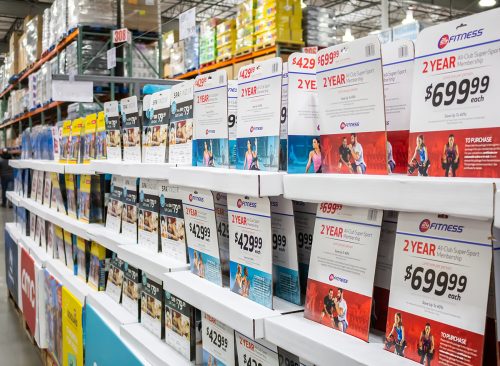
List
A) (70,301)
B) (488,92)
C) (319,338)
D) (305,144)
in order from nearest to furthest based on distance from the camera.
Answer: (488,92), (319,338), (305,144), (70,301)

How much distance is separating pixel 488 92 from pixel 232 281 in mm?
1090

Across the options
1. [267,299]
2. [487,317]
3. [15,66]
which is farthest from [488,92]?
[15,66]

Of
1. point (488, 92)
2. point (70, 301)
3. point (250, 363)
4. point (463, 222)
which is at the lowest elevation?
point (70, 301)

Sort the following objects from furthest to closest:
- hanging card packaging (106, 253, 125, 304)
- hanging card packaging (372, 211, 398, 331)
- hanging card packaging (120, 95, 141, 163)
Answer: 1. hanging card packaging (106, 253, 125, 304)
2. hanging card packaging (120, 95, 141, 163)
3. hanging card packaging (372, 211, 398, 331)

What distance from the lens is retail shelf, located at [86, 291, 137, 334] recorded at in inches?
106

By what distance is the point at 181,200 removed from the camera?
90.7 inches

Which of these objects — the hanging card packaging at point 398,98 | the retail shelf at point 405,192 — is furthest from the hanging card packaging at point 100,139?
the hanging card packaging at point 398,98

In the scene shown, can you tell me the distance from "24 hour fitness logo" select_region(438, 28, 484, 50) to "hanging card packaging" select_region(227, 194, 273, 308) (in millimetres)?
697

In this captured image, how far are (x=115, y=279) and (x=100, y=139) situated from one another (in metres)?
0.95

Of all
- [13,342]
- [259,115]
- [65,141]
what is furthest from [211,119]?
[13,342]

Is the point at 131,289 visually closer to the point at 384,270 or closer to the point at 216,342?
the point at 216,342

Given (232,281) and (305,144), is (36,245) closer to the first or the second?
(232,281)

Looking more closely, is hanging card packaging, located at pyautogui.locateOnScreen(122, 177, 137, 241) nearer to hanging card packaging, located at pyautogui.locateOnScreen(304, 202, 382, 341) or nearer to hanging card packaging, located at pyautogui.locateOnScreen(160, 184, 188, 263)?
hanging card packaging, located at pyautogui.locateOnScreen(160, 184, 188, 263)

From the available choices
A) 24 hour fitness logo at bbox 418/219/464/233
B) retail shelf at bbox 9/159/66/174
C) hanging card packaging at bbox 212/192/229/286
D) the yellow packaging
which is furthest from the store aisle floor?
24 hour fitness logo at bbox 418/219/464/233
